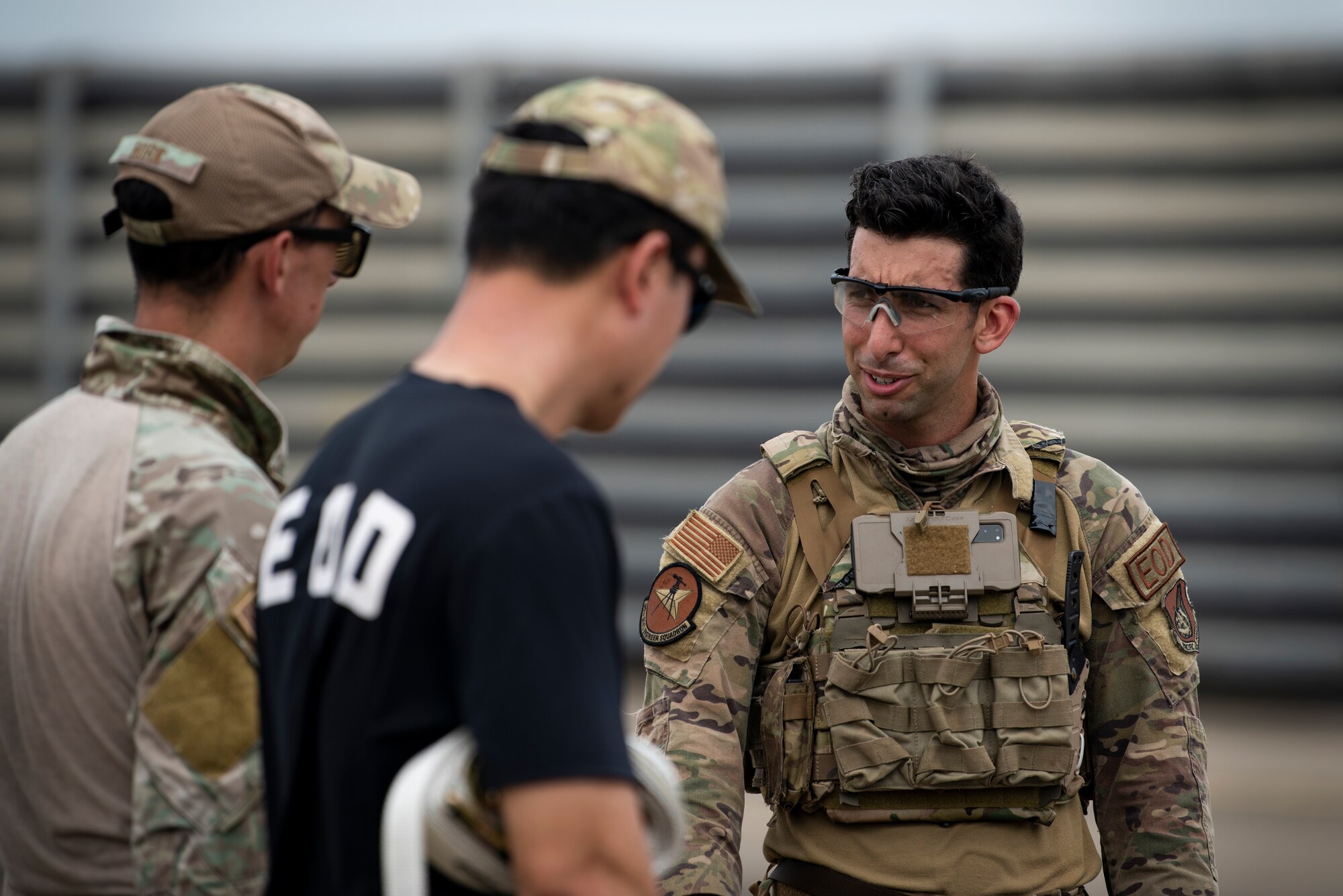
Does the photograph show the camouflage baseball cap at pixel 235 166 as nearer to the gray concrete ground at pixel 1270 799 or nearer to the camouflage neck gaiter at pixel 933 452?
the camouflage neck gaiter at pixel 933 452

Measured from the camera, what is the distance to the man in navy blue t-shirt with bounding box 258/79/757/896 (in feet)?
3.27

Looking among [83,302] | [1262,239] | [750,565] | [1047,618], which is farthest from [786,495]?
[83,302]

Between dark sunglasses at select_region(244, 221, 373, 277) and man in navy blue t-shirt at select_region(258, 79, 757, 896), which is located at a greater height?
dark sunglasses at select_region(244, 221, 373, 277)

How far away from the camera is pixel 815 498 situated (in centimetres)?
212

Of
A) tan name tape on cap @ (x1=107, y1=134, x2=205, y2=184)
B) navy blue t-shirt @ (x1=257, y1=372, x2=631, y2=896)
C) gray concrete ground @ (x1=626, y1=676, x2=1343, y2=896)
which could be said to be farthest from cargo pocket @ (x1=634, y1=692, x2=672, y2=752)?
gray concrete ground @ (x1=626, y1=676, x2=1343, y2=896)

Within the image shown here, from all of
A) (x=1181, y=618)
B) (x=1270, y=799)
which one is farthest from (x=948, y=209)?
(x=1270, y=799)

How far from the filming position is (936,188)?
7.00ft

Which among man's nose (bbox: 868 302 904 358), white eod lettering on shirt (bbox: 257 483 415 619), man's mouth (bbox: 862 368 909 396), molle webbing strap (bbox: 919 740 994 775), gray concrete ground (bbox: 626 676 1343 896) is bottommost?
gray concrete ground (bbox: 626 676 1343 896)

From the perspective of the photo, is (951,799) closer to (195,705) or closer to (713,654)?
(713,654)

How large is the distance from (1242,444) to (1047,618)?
14.1 ft

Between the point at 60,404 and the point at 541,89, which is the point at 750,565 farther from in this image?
the point at 541,89

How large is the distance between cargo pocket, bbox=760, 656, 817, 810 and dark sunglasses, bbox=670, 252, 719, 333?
883mm

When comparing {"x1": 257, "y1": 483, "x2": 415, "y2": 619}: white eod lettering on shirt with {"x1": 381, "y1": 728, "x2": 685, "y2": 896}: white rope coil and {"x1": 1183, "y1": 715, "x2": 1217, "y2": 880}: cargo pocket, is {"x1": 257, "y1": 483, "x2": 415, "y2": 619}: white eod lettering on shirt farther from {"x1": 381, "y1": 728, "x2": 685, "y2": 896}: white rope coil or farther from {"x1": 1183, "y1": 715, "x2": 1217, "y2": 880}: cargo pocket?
{"x1": 1183, "y1": 715, "x2": 1217, "y2": 880}: cargo pocket

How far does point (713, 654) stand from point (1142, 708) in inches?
27.0
